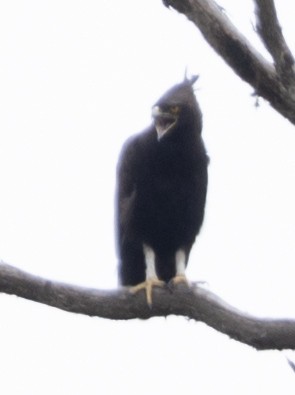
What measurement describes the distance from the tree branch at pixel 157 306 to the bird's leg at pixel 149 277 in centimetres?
6

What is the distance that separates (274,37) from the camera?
2775 millimetres

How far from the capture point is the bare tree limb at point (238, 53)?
275 cm

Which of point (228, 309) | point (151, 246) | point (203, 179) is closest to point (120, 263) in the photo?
point (151, 246)

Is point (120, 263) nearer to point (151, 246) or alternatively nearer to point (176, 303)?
point (151, 246)

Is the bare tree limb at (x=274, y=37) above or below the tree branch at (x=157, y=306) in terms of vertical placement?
above

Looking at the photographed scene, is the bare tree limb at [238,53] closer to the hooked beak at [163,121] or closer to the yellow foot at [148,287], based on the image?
the yellow foot at [148,287]

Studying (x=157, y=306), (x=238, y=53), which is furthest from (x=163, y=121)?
(x=238, y=53)

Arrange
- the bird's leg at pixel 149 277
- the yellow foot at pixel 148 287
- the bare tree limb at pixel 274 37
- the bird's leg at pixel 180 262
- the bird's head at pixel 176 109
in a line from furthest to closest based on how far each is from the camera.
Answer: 1. the bird's leg at pixel 180 262
2. the bird's head at pixel 176 109
3. the bird's leg at pixel 149 277
4. the yellow foot at pixel 148 287
5. the bare tree limb at pixel 274 37

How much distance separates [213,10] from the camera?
9.43 ft

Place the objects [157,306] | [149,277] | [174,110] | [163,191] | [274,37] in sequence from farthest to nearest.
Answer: [163,191] → [174,110] → [149,277] → [157,306] → [274,37]

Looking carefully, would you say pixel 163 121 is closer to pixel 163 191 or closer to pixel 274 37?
pixel 163 191

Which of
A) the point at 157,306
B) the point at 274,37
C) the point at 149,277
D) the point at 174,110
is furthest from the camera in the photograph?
the point at 174,110

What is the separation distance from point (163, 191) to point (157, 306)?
138cm

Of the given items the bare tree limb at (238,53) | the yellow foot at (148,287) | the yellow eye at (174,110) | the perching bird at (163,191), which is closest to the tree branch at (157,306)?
the yellow foot at (148,287)
